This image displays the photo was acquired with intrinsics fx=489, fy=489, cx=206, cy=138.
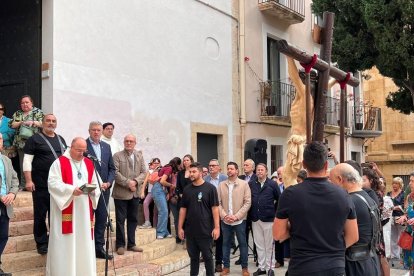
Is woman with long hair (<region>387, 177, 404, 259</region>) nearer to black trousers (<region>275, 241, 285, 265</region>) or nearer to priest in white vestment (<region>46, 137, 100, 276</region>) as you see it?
black trousers (<region>275, 241, 285, 265</region>)

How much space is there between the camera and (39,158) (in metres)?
6.34

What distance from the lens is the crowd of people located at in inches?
131

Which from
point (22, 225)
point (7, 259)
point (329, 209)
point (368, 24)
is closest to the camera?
point (329, 209)

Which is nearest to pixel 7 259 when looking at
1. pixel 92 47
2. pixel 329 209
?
pixel 329 209

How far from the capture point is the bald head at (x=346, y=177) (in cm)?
399

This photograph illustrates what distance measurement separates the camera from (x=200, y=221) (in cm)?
613

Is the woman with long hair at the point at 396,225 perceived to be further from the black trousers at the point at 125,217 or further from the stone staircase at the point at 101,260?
the black trousers at the point at 125,217

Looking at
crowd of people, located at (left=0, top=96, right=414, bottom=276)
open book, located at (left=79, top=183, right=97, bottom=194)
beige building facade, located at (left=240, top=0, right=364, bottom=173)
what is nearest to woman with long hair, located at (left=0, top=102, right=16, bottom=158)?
crowd of people, located at (left=0, top=96, right=414, bottom=276)

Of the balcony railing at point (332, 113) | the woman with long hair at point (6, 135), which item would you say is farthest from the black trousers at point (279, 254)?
the balcony railing at point (332, 113)

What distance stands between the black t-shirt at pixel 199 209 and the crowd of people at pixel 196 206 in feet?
0.04

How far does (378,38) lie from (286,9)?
11.5ft

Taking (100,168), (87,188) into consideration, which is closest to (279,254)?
(100,168)

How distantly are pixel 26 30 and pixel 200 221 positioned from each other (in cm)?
578

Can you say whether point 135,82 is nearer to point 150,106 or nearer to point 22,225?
point 150,106
